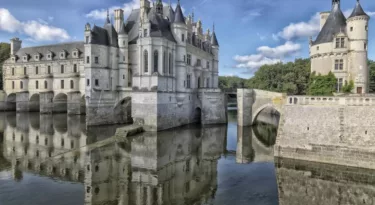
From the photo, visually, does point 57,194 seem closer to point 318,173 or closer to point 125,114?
point 318,173

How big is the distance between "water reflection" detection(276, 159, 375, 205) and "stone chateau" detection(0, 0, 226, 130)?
16411mm

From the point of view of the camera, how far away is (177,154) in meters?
21.5

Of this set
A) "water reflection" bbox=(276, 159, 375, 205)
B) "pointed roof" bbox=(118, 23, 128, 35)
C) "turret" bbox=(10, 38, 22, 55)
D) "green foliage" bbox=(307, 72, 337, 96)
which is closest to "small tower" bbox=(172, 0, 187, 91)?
"pointed roof" bbox=(118, 23, 128, 35)

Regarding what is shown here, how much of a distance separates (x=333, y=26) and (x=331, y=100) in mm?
12752

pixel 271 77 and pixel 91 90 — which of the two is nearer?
pixel 91 90

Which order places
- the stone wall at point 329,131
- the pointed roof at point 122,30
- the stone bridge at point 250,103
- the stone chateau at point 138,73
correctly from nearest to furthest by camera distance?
the stone wall at point 329,131 → the stone chateau at point 138,73 → the stone bridge at point 250,103 → the pointed roof at point 122,30

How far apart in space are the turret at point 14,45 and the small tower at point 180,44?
3875 centimetres

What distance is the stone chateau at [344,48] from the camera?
24.9 meters

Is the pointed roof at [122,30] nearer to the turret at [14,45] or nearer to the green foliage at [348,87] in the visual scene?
the green foliage at [348,87]

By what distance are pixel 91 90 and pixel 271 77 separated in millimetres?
37587

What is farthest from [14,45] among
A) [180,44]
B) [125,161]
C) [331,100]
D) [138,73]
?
[331,100]

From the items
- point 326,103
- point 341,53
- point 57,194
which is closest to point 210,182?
point 57,194

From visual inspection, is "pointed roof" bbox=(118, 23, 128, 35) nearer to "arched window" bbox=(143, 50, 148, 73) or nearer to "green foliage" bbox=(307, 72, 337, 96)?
"arched window" bbox=(143, 50, 148, 73)

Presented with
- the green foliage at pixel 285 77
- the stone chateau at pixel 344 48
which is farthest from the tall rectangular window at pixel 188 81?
the green foliage at pixel 285 77
